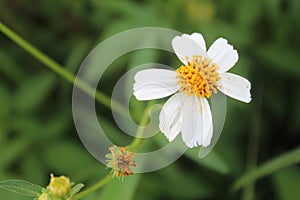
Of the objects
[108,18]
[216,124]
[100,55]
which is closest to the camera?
[216,124]

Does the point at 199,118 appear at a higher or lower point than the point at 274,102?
lower

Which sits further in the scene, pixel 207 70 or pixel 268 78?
pixel 268 78

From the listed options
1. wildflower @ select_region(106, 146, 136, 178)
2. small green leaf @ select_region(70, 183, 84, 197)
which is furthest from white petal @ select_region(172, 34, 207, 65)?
small green leaf @ select_region(70, 183, 84, 197)

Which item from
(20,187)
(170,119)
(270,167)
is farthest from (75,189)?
(270,167)

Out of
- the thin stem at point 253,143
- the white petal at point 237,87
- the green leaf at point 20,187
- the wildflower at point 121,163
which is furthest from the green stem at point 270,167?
the green leaf at point 20,187

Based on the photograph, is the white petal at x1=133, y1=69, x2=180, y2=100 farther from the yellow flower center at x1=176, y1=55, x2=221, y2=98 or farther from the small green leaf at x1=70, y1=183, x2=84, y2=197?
the small green leaf at x1=70, y1=183, x2=84, y2=197

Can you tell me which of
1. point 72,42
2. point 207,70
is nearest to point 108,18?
point 72,42

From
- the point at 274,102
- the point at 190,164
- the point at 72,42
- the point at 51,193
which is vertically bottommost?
the point at 51,193

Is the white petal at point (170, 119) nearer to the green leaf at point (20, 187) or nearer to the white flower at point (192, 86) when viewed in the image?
the white flower at point (192, 86)

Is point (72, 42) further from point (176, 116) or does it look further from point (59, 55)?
point (176, 116)
